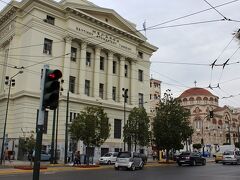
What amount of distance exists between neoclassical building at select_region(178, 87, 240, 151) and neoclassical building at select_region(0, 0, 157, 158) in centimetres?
6111

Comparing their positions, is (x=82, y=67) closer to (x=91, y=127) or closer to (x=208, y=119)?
(x=91, y=127)

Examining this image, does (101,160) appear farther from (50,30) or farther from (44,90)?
(44,90)

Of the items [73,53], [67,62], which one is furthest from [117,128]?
[73,53]

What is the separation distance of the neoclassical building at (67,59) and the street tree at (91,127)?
948cm

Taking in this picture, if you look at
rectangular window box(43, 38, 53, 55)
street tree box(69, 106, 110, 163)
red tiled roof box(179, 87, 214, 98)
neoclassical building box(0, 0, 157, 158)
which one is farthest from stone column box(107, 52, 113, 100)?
red tiled roof box(179, 87, 214, 98)

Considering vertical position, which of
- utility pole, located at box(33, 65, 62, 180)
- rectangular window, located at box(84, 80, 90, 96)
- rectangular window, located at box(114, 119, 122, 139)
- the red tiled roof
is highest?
the red tiled roof

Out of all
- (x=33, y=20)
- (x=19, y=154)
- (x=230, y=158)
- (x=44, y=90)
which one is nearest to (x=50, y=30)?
(x=33, y=20)

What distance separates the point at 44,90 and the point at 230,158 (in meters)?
36.6

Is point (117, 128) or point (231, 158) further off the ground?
point (117, 128)

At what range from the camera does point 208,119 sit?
11106 centimetres

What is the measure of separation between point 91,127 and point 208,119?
84516 millimetres

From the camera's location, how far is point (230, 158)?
4009 centimetres

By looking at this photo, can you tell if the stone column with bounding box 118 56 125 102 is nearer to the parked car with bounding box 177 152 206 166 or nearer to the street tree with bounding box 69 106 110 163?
the parked car with bounding box 177 152 206 166

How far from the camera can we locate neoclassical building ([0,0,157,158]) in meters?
43.3
